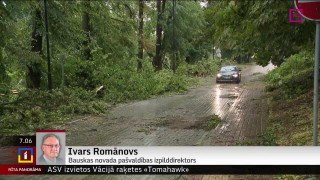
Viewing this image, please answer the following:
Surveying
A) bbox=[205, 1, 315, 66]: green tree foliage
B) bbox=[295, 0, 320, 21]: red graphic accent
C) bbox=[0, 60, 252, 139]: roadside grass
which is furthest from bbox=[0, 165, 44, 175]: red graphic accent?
bbox=[205, 1, 315, 66]: green tree foliage

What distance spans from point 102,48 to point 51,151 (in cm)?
1279

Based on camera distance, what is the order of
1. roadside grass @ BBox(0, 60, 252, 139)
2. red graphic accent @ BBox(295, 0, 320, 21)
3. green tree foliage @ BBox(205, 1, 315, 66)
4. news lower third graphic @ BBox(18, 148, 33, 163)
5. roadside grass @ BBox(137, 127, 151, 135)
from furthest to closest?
roadside grass @ BBox(137, 127, 151, 135)
roadside grass @ BBox(0, 60, 252, 139)
green tree foliage @ BBox(205, 1, 315, 66)
news lower third graphic @ BBox(18, 148, 33, 163)
red graphic accent @ BBox(295, 0, 320, 21)

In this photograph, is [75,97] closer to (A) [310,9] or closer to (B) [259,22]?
(B) [259,22]

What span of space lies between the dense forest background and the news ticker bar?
176 centimetres

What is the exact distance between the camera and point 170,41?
3275 centimetres

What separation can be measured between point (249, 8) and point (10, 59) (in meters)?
6.02

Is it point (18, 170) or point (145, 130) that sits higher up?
point (18, 170)

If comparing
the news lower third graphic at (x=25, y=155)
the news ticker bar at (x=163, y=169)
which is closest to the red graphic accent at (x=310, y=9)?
the news ticker bar at (x=163, y=169)

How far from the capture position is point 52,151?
3379 mm

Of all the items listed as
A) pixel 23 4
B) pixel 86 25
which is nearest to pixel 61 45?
pixel 86 25

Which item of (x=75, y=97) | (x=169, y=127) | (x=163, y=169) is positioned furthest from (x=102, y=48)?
(x=163, y=169)

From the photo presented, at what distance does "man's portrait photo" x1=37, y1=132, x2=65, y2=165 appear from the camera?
3320 mm

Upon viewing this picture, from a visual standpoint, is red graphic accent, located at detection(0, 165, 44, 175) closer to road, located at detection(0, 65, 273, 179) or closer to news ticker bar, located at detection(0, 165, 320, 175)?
news ticker bar, located at detection(0, 165, 320, 175)

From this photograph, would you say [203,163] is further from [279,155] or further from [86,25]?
[86,25]
